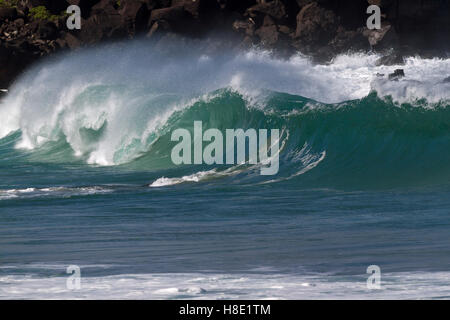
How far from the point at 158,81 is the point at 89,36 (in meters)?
23.6

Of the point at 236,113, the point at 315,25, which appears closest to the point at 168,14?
the point at 315,25

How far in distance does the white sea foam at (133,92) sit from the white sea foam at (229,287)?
372 inches

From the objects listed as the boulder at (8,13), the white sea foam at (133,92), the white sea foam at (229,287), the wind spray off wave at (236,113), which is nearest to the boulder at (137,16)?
the boulder at (8,13)

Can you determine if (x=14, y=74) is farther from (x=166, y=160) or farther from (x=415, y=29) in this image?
(x=166, y=160)

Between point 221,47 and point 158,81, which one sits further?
point 221,47

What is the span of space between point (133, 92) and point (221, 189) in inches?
354

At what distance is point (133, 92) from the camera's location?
21.6 m

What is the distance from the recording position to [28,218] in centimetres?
1070

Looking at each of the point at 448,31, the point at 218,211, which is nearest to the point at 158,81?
the point at 218,211

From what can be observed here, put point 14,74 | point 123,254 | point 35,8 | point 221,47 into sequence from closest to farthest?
point 123,254 < point 14,74 < point 221,47 < point 35,8

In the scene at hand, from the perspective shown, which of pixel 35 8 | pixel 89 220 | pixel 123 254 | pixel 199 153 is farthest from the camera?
pixel 35 8

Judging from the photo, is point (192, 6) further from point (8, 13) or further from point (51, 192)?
point (51, 192)

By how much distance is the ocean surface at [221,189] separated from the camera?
24.5 ft

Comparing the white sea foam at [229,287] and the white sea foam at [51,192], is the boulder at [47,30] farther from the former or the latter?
the white sea foam at [229,287]
